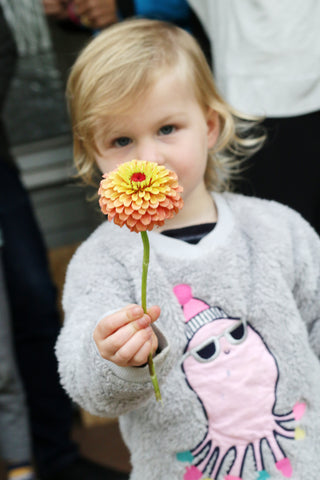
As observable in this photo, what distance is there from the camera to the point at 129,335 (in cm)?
73

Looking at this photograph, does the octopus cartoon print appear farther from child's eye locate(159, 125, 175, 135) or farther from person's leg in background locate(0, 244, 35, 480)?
person's leg in background locate(0, 244, 35, 480)

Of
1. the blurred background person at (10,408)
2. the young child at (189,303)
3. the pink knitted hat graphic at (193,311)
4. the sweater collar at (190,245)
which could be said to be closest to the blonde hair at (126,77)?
the young child at (189,303)

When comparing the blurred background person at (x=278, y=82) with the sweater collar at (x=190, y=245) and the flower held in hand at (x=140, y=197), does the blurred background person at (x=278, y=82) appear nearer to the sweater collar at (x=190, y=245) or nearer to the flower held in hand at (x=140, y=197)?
the sweater collar at (x=190, y=245)

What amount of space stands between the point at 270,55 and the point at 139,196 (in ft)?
2.11

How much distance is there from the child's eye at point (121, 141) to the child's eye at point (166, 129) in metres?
0.05

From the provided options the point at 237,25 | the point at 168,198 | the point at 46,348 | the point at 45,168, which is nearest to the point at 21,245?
the point at 46,348

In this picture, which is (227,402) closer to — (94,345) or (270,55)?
(94,345)

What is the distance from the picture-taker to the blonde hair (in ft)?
3.10

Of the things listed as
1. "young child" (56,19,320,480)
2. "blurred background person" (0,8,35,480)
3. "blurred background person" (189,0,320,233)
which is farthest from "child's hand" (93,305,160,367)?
"blurred background person" (0,8,35,480)

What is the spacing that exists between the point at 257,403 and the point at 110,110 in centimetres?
53

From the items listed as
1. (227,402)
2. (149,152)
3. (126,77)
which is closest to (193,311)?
(227,402)

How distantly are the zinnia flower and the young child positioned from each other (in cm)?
25

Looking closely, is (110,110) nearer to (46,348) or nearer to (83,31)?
(83,31)

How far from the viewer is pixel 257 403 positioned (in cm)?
94
